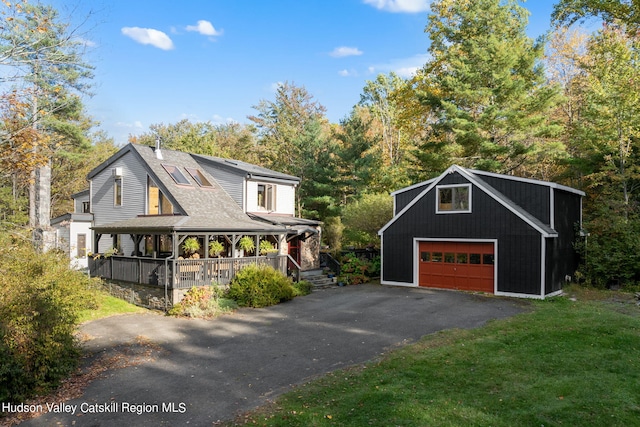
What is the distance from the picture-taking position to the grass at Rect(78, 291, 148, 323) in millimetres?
13585

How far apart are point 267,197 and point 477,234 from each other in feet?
37.2

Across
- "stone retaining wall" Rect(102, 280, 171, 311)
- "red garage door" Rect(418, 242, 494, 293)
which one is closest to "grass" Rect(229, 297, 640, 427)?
"red garage door" Rect(418, 242, 494, 293)

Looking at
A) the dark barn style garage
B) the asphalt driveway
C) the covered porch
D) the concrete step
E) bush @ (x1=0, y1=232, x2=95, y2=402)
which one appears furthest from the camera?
the concrete step

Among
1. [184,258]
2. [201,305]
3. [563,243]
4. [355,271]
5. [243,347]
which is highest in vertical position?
[563,243]

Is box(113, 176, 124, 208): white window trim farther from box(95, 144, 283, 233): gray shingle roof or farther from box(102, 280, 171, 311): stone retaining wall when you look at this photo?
box(102, 280, 171, 311): stone retaining wall

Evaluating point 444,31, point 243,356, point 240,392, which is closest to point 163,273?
point 243,356

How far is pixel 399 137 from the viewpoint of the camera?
3738 cm

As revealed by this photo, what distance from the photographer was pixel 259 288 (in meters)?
15.2

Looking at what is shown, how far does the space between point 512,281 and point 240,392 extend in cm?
1344

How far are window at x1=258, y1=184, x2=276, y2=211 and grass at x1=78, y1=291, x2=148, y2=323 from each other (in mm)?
8753

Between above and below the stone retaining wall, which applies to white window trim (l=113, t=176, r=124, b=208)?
above

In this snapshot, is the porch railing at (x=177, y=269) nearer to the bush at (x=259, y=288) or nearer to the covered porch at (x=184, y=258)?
the covered porch at (x=184, y=258)

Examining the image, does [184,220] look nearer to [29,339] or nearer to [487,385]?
[29,339]

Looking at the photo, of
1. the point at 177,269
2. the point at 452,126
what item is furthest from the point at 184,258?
the point at 452,126
